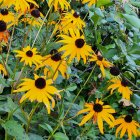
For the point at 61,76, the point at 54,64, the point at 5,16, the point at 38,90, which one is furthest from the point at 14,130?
the point at 5,16

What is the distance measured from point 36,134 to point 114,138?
1.20 feet

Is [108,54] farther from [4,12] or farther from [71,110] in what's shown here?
[4,12]

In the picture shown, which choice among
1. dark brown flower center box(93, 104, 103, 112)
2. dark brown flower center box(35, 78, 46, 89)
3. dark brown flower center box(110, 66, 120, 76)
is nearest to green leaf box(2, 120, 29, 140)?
dark brown flower center box(35, 78, 46, 89)

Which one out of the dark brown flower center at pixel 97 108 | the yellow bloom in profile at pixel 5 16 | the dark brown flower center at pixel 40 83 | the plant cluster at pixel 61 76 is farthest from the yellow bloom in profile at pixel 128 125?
the yellow bloom in profile at pixel 5 16

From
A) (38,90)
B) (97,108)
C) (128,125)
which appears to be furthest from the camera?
(128,125)

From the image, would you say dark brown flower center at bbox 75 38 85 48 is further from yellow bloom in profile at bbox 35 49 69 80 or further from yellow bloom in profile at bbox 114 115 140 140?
yellow bloom in profile at bbox 114 115 140 140

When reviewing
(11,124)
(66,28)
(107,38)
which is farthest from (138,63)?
(107,38)

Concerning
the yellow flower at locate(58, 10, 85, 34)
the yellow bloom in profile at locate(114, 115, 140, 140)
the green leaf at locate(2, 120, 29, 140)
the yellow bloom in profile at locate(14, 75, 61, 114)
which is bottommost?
the yellow bloom in profile at locate(114, 115, 140, 140)

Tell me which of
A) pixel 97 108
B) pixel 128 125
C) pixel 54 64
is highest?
pixel 54 64

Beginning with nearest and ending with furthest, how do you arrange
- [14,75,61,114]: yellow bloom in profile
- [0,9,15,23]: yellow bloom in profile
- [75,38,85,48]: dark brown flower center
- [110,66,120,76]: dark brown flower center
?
[14,75,61,114]: yellow bloom in profile
[75,38,85,48]: dark brown flower center
[110,66,120,76]: dark brown flower center
[0,9,15,23]: yellow bloom in profile

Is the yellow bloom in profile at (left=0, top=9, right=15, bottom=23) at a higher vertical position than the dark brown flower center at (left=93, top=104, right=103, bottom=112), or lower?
higher

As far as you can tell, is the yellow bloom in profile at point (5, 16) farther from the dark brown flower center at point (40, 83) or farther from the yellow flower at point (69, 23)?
the dark brown flower center at point (40, 83)

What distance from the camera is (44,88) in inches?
42.6

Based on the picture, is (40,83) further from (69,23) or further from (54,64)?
(69,23)
